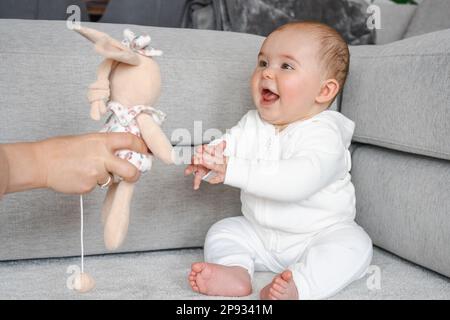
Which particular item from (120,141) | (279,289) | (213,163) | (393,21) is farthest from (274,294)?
(393,21)

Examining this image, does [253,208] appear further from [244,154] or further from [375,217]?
[375,217]

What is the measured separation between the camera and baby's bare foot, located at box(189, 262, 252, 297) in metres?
0.99

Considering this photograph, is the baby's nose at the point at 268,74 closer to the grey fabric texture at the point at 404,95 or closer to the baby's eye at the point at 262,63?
the baby's eye at the point at 262,63

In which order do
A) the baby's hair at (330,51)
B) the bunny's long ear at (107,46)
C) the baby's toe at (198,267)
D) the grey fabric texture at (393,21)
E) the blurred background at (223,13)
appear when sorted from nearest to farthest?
the bunny's long ear at (107,46) < the baby's toe at (198,267) < the baby's hair at (330,51) < the blurred background at (223,13) < the grey fabric texture at (393,21)

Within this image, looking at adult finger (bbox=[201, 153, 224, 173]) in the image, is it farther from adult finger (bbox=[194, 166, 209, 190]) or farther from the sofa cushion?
the sofa cushion

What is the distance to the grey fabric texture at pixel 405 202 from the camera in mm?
1081

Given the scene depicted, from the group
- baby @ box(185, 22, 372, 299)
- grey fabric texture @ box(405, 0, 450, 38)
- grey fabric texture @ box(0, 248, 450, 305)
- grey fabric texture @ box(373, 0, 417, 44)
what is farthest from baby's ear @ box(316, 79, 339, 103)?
grey fabric texture @ box(373, 0, 417, 44)

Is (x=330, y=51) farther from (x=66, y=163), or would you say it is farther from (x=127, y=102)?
(x=66, y=163)

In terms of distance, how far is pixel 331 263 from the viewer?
3.35 ft

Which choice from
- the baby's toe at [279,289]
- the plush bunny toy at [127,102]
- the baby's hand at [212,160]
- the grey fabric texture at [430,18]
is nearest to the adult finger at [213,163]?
the baby's hand at [212,160]

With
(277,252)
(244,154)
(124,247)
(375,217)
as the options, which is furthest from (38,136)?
(375,217)

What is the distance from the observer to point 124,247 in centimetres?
120

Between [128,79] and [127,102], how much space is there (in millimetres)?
35

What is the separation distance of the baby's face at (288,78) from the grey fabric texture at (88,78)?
0.41 feet
